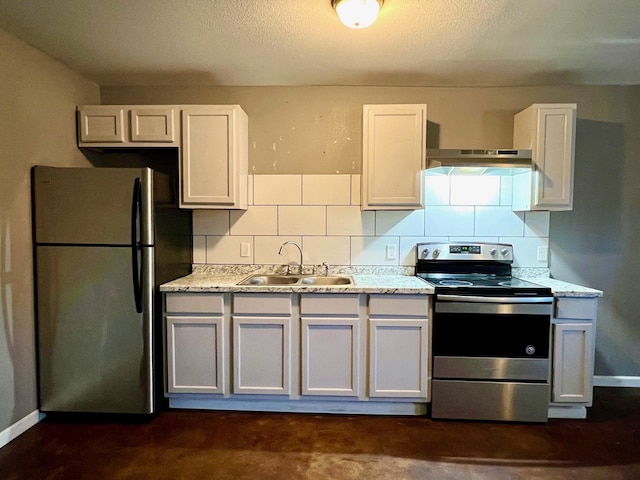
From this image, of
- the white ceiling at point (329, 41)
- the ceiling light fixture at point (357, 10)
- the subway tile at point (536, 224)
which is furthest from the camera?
the subway tile at point (536, 224)

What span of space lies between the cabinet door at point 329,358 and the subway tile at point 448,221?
106 centimetres

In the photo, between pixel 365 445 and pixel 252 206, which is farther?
pixel 252 206

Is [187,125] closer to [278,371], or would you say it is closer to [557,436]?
[278,371]

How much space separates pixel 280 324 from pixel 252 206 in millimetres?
996

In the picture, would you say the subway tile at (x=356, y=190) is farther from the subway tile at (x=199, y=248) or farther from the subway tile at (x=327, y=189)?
the subway tile at (x=199, y=248)

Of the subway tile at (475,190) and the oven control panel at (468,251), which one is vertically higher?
the subway tile at (475,190)

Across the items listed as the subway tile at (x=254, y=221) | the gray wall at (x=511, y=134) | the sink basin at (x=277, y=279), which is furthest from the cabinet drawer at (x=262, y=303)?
the gray wall at (x=511, y=134)

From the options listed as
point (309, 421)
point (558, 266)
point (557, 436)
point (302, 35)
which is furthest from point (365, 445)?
point (302, 35)

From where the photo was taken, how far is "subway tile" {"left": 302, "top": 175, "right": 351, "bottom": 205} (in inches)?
111

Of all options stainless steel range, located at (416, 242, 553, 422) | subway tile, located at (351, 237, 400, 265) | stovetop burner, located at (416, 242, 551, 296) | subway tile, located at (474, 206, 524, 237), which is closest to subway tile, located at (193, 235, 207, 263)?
subway tile, located at (351, 237, 400, 265)

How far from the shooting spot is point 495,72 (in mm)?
2520

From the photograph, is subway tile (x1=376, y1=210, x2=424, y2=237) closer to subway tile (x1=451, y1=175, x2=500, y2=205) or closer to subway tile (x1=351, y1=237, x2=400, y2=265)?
subway tile (x1=351, y1=237, x2=400, y2=265)

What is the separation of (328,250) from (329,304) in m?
0.62

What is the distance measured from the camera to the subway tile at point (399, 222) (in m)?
2.80
